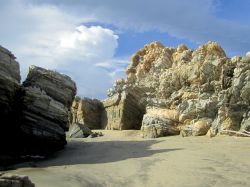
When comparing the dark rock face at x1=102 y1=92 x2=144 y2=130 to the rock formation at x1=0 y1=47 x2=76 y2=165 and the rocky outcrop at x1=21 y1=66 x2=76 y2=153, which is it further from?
the rock formation at x1=0 y1=47 x2=76 y2=165

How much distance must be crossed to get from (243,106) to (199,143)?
3279 millimetres

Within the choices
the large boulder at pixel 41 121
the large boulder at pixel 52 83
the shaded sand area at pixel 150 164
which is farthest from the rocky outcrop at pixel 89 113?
the large boulder at pixel 41 121

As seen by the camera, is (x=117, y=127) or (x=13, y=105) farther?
(x=117, y=127)

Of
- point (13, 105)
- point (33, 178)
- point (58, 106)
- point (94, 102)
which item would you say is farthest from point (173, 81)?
point (33, 178)

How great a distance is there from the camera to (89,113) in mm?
29094

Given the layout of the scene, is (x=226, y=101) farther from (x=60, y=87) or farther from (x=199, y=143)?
(x=60, y=87)

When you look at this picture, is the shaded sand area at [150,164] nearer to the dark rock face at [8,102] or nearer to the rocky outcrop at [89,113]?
the dark rock face at [8,102]

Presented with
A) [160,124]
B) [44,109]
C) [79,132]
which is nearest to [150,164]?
[44,109]

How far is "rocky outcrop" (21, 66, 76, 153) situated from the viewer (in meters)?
16.8

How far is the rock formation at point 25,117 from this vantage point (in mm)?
16266

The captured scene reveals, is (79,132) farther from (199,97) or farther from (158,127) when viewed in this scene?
(199,97)

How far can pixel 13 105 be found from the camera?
16.6m

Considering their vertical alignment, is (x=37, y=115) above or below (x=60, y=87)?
below

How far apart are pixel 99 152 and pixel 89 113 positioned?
1159 cm
